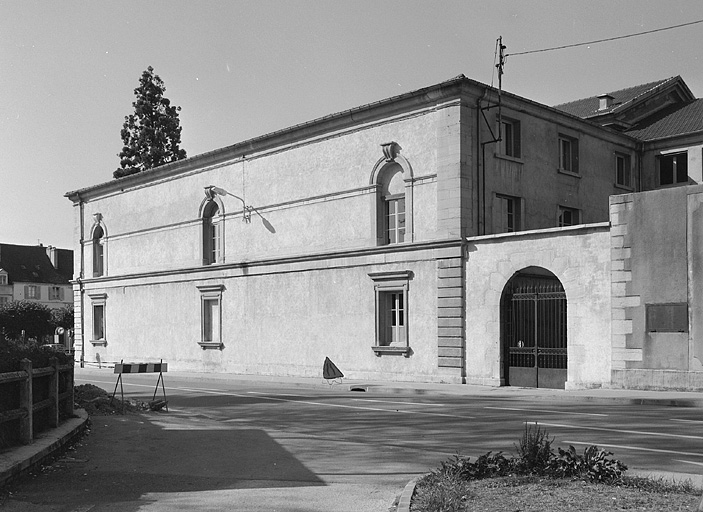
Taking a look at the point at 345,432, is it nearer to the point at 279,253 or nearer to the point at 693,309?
the point at 693,309

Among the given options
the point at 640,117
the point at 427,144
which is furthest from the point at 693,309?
the point at 640,117

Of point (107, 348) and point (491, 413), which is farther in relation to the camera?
point (107, 348)

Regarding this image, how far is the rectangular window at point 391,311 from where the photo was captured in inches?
1049

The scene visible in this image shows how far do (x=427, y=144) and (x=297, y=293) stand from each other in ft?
26.5

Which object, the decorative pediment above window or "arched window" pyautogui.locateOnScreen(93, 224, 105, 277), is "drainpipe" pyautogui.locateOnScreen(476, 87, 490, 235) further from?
"arched window" pyautogui.locateOnScreen(93, 224, 105, 277)

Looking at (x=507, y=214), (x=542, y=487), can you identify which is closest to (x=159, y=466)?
(x=542, y=487)

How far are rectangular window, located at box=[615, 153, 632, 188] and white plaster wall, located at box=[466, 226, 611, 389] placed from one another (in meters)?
11.1

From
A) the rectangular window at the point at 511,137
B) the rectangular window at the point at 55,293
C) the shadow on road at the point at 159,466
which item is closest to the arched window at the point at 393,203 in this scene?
the rectangular window at the point at 511,137

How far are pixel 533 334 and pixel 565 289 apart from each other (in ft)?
6.26

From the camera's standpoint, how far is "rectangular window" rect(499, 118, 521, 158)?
2744 cm

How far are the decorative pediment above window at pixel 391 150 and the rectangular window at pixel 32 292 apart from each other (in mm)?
80085

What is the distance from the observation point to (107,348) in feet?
139

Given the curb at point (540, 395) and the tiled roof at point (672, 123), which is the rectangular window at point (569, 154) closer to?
the tiled roof at point (672, 123)

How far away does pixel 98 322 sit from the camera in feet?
144
